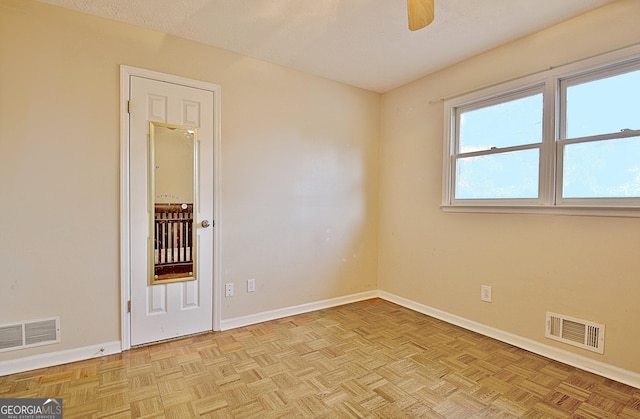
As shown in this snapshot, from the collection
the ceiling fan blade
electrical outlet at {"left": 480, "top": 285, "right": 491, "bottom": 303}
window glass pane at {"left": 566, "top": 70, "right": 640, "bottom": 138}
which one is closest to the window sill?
window glass pane at {"left": 566, "top": 70, "right": 640, "bottom": 138}

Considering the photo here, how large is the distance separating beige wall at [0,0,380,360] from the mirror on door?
0.25 m

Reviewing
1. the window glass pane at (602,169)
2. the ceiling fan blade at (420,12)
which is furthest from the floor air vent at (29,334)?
the window glass pane at (602,169)

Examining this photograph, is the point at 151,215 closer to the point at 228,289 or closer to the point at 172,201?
the point at 172,201

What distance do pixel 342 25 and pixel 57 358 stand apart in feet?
10.2

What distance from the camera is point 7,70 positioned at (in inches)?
79.0

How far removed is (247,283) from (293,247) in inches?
22.6

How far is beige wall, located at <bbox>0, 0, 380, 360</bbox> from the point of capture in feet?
6.74

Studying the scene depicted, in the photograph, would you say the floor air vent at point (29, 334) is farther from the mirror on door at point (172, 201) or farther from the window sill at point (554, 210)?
the window sill at point (554, 210)

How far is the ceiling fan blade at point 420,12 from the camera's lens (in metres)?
1.52

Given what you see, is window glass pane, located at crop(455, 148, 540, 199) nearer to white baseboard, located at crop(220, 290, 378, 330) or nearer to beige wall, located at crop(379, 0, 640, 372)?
beige wall, located at crop(379, 0, 640, 372)

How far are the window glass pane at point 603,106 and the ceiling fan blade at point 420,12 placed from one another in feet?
4.81

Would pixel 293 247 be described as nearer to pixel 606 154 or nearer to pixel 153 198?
pixel 153 198

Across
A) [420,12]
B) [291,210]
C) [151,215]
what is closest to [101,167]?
[151,215]

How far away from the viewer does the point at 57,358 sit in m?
2.15
